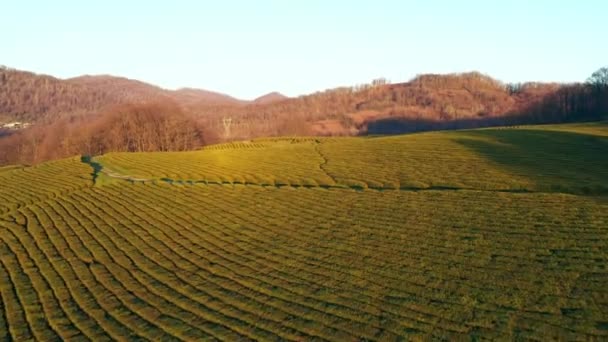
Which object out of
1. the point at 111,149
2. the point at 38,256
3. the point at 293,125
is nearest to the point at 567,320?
the point at 38,256

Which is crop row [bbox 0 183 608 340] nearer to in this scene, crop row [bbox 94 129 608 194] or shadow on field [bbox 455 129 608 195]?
crop row [bbox 94 129 608 194]

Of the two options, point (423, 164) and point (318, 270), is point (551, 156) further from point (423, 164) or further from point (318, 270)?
point (318, 270)

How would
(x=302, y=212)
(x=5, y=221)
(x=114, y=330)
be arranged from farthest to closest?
(x=5, y=221)
(x=302, y=212)
(x=114, y=330)

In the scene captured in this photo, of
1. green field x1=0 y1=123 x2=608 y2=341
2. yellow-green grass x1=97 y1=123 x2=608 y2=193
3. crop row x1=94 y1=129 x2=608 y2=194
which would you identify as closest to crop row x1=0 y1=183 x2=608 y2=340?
green field x1=0 y1=123 x2=608 y2=341

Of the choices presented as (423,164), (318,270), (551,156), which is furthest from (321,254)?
(551,156)

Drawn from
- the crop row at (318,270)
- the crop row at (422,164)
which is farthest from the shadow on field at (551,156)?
the crop row at (318,270)

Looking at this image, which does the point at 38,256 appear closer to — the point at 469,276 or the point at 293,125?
the point at 469,276
